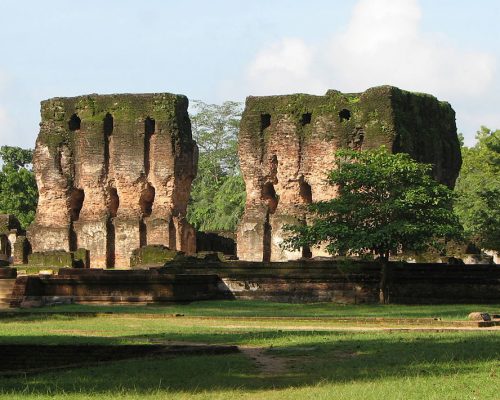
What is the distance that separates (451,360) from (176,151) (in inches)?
1222

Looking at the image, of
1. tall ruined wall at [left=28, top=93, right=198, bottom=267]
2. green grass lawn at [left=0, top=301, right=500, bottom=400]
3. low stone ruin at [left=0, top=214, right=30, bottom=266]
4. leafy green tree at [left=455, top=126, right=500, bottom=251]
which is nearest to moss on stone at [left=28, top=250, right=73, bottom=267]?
low stone ruin at [left=0, top=214, right=30, bottom=266]

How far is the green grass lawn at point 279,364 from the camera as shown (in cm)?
1133

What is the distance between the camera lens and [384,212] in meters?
26.7

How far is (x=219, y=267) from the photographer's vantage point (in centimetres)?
2867

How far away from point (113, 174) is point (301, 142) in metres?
7.36

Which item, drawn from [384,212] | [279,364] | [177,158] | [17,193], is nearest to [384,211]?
[384,212]

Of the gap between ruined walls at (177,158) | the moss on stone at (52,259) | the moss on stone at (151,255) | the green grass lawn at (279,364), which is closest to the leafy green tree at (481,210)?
the gap between ruined walls at (177,158)

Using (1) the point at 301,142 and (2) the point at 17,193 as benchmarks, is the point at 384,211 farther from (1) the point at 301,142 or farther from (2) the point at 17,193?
(2) the point at 17,193

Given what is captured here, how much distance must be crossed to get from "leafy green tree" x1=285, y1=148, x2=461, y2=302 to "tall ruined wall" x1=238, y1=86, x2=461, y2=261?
13140 millimetres

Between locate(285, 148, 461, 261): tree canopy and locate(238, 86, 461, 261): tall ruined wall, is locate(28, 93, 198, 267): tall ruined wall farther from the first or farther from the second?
locate(285, 148, 461, 261): tree canopy

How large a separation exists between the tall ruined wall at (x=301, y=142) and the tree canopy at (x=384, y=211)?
13120 millimetres

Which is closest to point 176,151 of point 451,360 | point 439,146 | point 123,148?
point 123,148

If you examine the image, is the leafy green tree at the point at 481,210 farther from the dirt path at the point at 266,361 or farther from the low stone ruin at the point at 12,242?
the dirt path at the point at 266,361

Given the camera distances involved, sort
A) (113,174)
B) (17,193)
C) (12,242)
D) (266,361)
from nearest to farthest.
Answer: (266,361), (113,174), (12,242), (17,193)
